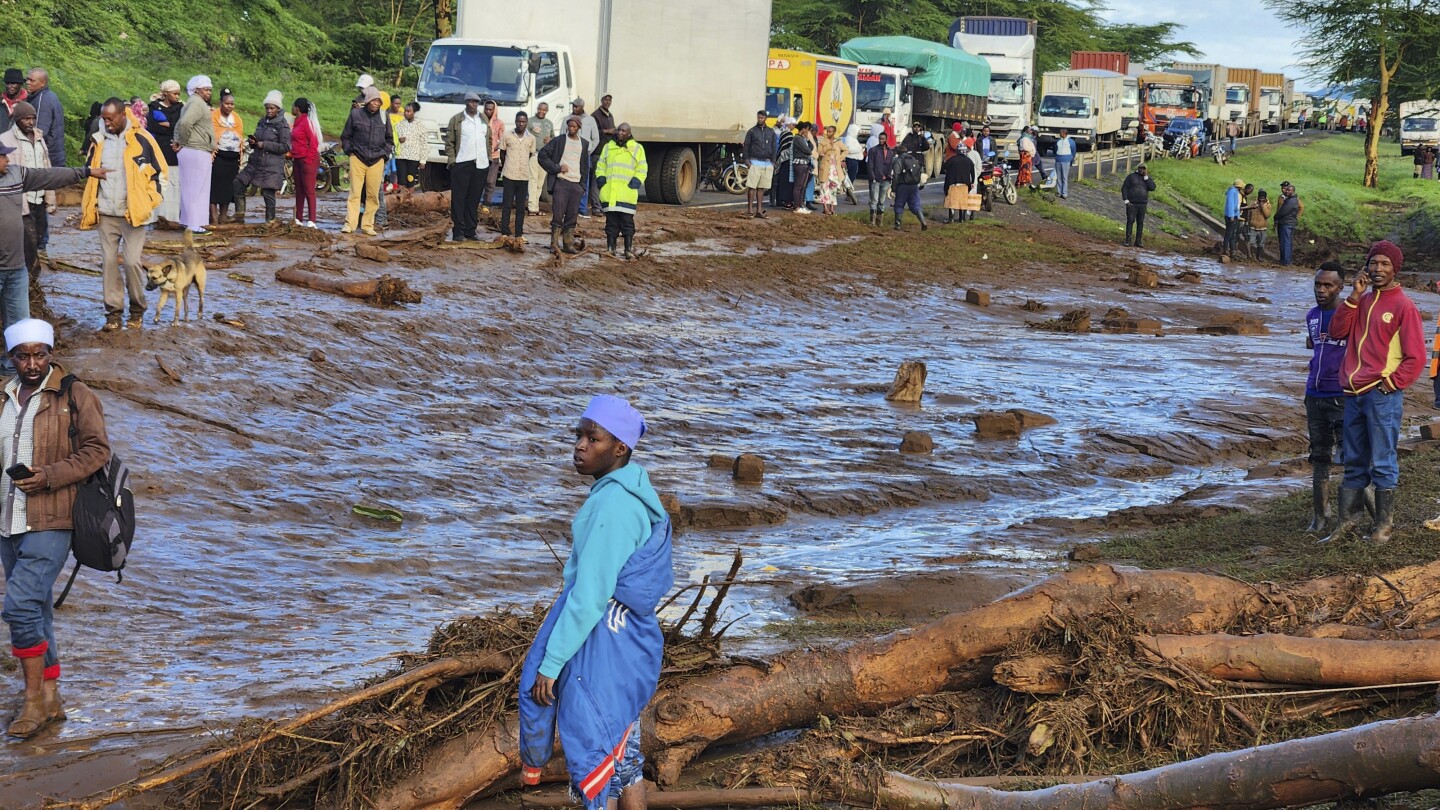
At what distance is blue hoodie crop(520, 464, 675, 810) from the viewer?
4.25 metres

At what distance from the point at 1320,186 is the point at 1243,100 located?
26.9 metres

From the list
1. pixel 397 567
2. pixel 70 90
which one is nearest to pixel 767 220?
pixel 70 90

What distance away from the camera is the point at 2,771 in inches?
216

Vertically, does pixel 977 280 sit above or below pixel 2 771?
above

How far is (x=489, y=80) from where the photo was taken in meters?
20.9

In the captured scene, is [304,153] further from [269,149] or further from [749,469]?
[749,469]

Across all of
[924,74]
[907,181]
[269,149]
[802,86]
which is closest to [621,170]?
[269,149]

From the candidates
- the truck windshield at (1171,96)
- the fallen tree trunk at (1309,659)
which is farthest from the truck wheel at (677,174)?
the truck windshield at (1171,96)

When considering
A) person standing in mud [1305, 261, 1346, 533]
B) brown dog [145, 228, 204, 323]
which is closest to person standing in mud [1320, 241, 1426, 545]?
person standing in mud [1305, 261, 1346, 533]

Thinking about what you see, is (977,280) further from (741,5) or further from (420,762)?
(420,762)

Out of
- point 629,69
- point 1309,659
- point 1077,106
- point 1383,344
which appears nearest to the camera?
point 1309,659

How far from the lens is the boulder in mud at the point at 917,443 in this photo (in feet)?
41.7

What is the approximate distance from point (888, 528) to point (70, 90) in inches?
634

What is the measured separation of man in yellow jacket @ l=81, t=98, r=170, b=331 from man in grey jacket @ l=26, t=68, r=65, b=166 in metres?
1.61
